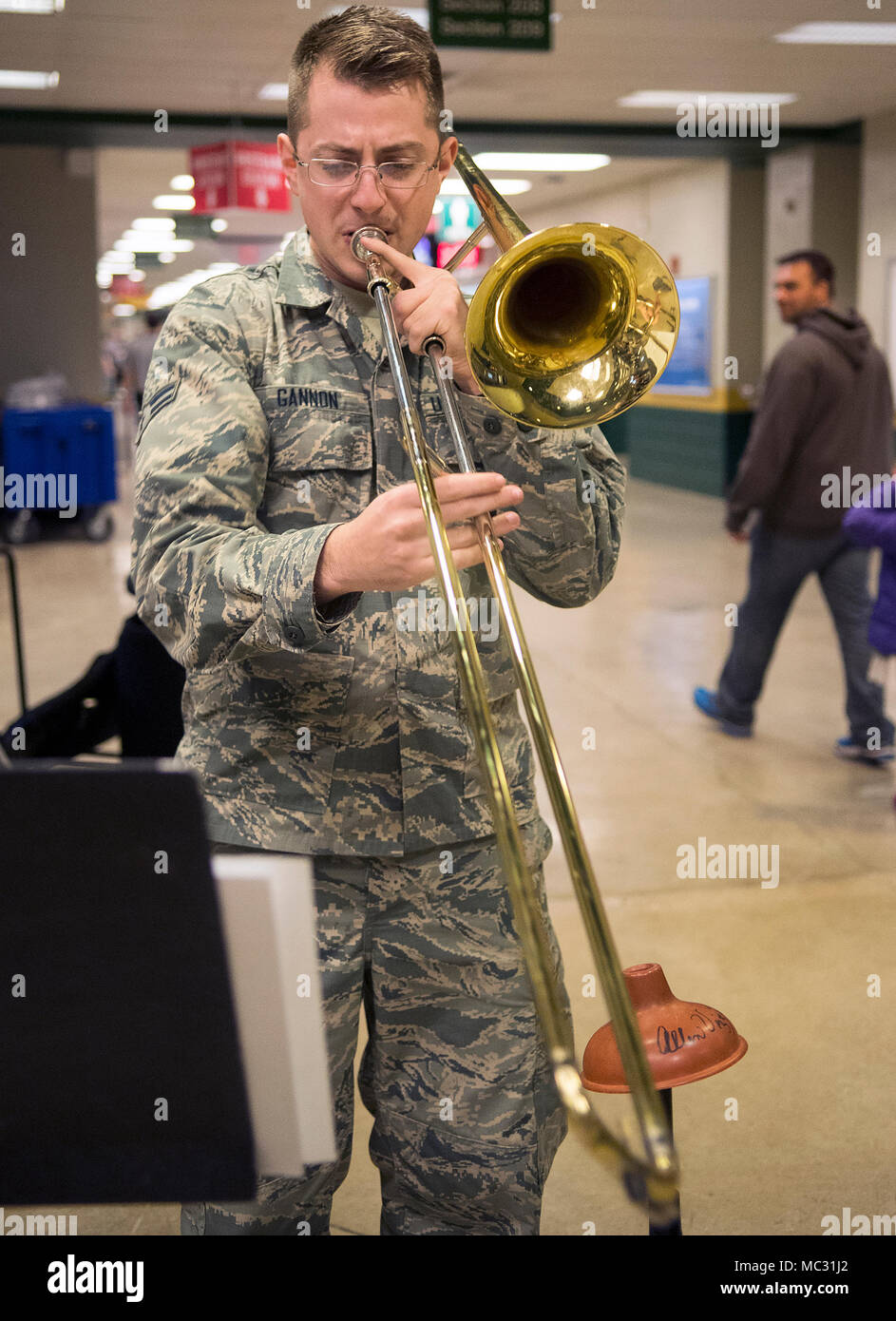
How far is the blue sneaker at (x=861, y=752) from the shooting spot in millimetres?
4652

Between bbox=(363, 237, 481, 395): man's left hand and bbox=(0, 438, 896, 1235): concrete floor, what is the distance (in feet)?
2.49

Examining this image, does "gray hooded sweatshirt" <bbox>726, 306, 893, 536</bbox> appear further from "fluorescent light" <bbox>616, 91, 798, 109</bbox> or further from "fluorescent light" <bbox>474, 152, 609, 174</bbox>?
"fluorescent light" <bbox>474, 152, 609, 174</bbox>

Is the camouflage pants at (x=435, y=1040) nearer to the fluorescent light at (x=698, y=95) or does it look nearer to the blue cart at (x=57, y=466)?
the blue cart at (x=57, y=466)

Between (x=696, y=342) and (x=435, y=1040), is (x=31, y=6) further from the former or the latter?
(x=696, y=342)

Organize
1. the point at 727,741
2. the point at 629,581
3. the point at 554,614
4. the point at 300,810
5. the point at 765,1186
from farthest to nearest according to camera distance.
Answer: the point at 629,581 → the point at 554,614 → the point at 727,741 → the point at 765,1186 → the point at 300,810

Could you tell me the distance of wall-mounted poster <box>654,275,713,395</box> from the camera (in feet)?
40.4

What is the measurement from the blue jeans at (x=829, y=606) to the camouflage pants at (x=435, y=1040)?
336 centimetres

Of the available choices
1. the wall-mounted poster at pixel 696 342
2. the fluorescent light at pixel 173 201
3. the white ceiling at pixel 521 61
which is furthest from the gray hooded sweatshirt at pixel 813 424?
the fluorescent light at pixel 173 201

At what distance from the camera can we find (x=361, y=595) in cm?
138

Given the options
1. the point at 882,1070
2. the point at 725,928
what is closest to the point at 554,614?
the point at 725,928
